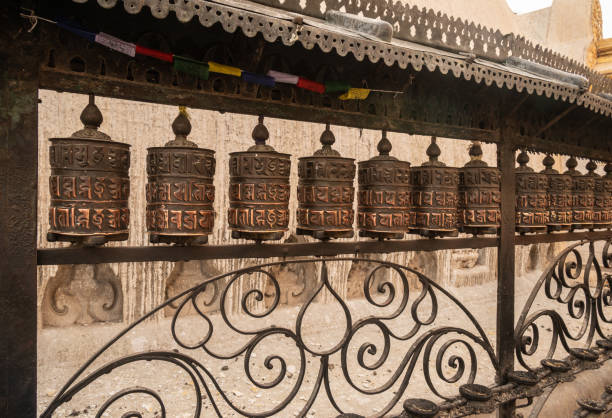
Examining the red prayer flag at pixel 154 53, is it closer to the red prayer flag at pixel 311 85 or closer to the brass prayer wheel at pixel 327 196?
the red prayer flag at pixel 311 85

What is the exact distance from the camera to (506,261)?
2.39 m

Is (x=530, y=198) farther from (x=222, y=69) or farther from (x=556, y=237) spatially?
(x=222, y=69)

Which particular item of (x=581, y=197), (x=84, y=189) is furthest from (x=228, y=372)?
(x=581, y=197)

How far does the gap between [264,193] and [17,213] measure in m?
0.78

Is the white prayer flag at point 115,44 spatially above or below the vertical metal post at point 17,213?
above

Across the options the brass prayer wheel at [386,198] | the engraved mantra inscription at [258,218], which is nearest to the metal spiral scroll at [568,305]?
the brass prayer wheel at [386,198]

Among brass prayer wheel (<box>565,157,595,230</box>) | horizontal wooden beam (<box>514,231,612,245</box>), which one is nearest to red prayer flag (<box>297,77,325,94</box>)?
horizontal wooden beam (<box>514,231,612,245</box>)

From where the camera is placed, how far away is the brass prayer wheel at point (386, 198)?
1.84 metres

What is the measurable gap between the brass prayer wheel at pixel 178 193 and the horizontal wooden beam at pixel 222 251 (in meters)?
0.07

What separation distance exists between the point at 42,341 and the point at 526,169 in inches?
133

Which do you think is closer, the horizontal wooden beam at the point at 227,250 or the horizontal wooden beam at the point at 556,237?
the horizontal wooden beam at the point at 227,250

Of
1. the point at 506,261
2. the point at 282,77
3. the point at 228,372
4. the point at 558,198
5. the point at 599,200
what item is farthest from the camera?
the point at 228,372

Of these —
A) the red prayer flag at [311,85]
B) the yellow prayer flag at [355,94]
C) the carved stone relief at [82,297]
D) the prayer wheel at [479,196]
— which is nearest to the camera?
the red prayer flag at [311,85]

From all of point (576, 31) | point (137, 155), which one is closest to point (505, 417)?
point (137, 155)
